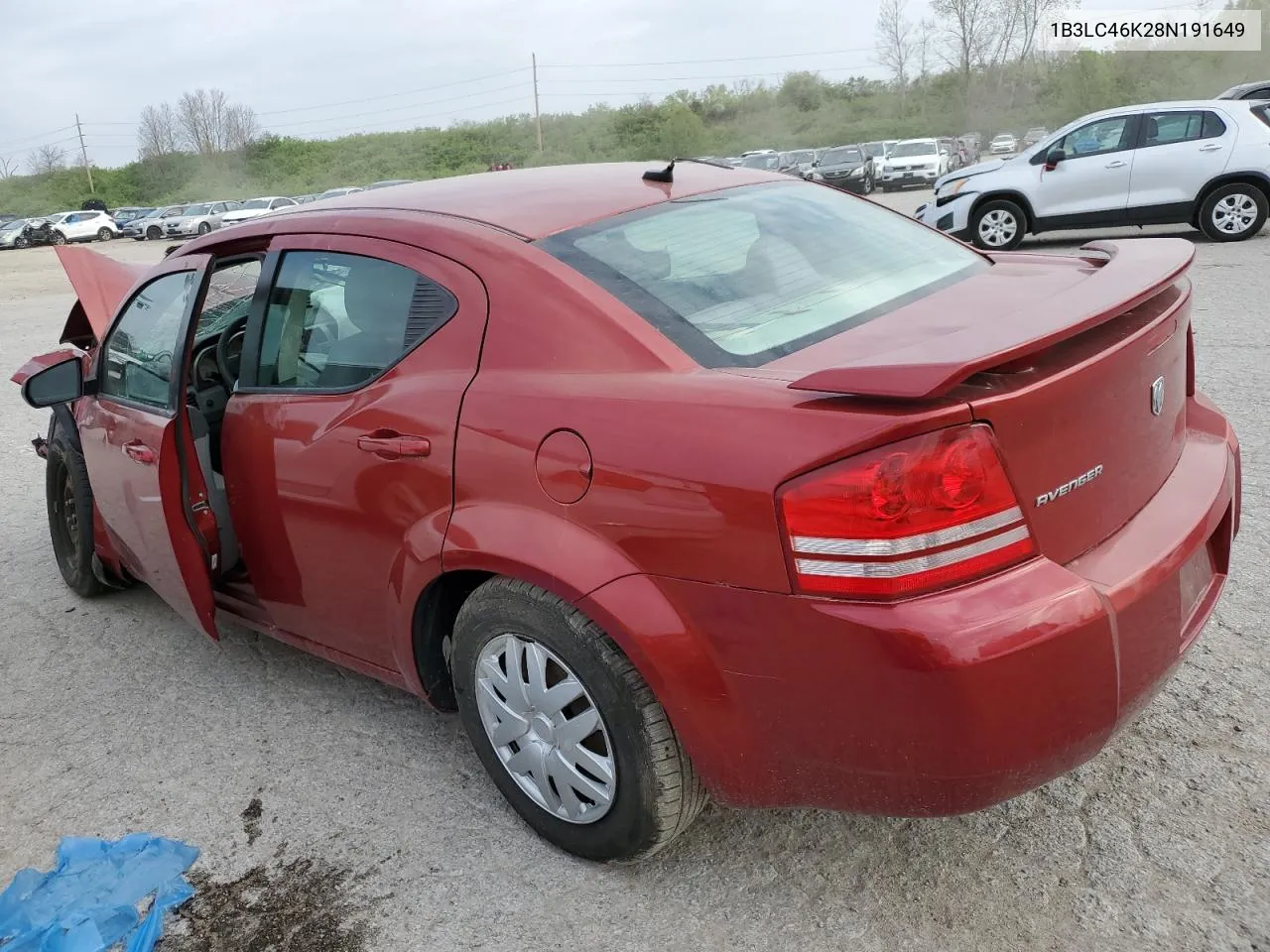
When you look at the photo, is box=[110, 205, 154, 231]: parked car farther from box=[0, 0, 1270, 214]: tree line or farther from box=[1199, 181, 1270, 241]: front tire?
box=[1199, 181, 1270, 241]: front tire

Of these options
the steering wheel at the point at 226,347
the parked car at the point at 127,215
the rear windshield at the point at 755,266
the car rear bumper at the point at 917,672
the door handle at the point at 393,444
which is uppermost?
the parked car at the point at 127,215

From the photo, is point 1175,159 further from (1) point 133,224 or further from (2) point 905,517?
(1) point 133,224

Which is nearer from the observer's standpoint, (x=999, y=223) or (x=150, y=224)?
(x=999, y=223)

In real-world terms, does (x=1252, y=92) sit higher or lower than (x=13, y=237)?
lower

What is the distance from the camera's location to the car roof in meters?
2.71

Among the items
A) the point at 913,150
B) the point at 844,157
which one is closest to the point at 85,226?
the point at 844,157

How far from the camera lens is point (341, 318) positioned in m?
2.89

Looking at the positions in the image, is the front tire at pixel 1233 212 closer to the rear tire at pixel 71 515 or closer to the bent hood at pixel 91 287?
the bent hood at pixel 91 287

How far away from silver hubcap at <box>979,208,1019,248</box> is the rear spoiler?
37.0 feet

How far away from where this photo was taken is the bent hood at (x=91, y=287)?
181 inches

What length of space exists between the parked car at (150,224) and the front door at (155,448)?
4573 centimetres

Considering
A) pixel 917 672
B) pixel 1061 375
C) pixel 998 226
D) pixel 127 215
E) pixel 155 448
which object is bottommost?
pixel 917 672

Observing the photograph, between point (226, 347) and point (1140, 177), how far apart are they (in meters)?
11.4

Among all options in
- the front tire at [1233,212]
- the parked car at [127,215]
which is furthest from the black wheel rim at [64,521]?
the parked car at [127,215]
